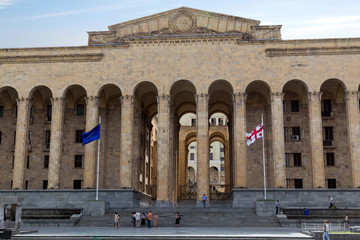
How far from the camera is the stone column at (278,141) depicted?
37.8 metres

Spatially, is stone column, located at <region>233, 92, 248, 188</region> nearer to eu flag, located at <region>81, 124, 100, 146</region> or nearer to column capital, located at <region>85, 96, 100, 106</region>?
eu flag, located at <region>81, 124, 100, 146</region>

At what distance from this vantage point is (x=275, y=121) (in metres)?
38.9

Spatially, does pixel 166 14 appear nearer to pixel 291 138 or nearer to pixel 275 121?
pixel 275 121

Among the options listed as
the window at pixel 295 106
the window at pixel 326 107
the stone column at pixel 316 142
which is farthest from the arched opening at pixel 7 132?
the window at pixel 326 107

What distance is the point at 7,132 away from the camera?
150ft

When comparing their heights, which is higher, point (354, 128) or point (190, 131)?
point (190, 131)

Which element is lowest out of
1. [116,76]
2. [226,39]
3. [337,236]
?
[337,236]

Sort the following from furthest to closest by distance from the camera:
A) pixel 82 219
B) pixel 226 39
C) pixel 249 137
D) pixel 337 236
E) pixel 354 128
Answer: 1. pixel 226 39
2. pixel 354 128
3. pixel 249 137
4. pixel 82 219
5. pixel 337 236

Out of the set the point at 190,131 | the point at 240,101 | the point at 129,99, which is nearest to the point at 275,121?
the point at 240,101

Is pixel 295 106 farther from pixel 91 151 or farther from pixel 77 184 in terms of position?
pixel 77 184

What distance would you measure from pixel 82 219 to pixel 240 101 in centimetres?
1789

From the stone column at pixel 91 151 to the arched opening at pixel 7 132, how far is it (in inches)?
389

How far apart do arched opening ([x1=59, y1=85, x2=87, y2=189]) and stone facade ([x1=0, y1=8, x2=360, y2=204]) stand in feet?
0.36

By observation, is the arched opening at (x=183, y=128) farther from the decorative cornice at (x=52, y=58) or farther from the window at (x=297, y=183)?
the window at (x=297, y=183)
